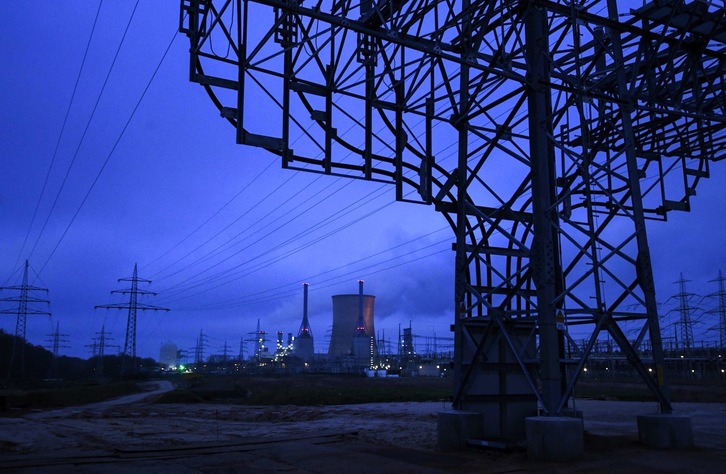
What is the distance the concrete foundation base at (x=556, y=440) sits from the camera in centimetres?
1002

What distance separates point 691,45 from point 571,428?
9.21 metres

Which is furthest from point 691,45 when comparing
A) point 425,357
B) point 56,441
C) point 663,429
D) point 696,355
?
point 425,357

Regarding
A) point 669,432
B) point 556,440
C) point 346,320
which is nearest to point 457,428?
point 556,440

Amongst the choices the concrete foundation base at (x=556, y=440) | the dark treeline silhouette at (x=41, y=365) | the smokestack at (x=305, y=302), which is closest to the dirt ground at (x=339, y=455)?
the concrete foundation base at (x=556, y=440)

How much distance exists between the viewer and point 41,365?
96.9 meters

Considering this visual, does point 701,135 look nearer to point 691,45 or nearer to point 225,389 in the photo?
point 691,45

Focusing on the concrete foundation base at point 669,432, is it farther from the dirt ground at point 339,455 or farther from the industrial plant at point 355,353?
the industrial plant at point 355,353

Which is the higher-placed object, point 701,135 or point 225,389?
point 701,135

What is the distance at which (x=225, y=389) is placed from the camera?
1871 inches

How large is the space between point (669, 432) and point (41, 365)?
10344 cm

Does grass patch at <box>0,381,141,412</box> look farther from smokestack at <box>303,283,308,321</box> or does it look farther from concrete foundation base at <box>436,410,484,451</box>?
smokestack at <box>303,283,308,321</box>

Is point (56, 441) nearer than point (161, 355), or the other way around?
point (56, 441)

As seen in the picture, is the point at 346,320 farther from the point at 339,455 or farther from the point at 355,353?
the point at 339,455

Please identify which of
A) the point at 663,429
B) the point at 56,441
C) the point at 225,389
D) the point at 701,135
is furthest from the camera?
the point at 225,389
